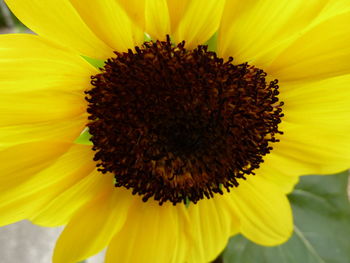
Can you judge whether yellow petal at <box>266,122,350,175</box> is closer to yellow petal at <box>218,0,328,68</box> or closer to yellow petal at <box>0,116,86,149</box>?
yellow petal at <box>218,0,328,68</box>

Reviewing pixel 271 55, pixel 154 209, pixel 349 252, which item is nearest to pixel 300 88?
pixel 271 55

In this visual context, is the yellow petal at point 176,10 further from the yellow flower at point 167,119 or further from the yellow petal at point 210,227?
the yellow petal at point 210,227

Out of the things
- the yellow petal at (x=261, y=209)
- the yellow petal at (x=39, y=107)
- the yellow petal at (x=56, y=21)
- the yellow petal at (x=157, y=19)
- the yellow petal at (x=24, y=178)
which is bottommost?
the yellow petal at (x=261, y=209)

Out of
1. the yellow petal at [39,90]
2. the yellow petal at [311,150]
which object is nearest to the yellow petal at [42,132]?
the yellow petal at [39,90]

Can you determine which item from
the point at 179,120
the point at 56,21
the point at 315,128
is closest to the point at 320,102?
the point at 315,128

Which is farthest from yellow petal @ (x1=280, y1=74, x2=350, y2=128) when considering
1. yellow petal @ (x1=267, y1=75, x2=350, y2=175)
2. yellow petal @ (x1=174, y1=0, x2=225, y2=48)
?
yellow petal @ (x1=174, y1=0, x2=225, y2=48)

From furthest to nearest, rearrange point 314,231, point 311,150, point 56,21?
1. point 314,231
2. point 311,150
3. point 56,21

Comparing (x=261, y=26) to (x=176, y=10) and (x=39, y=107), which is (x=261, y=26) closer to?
(x=176, y=10)

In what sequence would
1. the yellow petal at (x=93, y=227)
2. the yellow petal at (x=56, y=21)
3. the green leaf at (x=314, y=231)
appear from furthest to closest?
the green leaf at (x=314, y=231)
the yellow petal at (x=93, y=227)
the yellow petal at (x=56, y=21)
